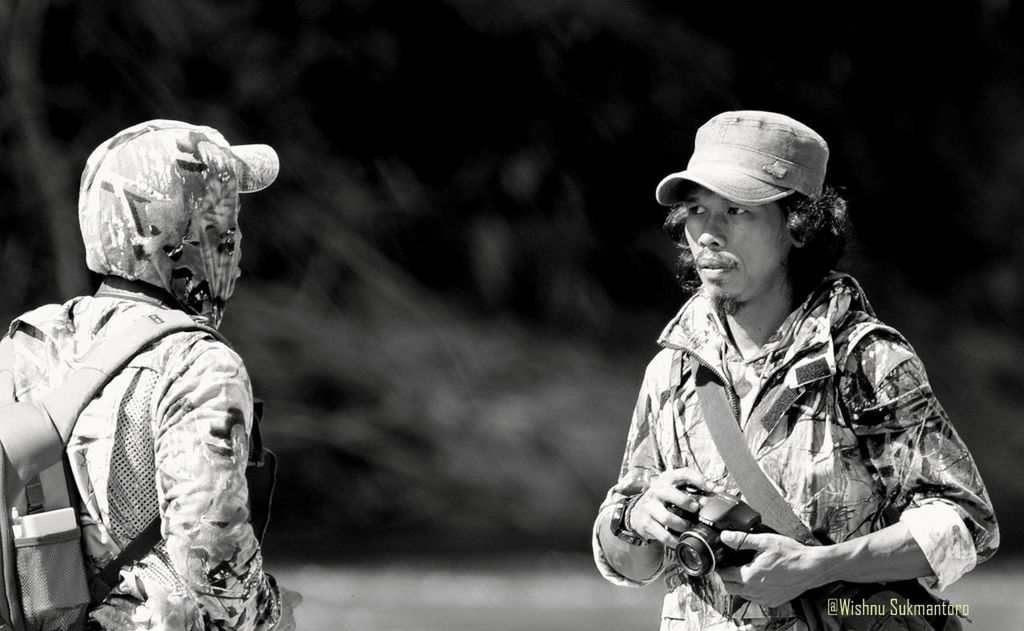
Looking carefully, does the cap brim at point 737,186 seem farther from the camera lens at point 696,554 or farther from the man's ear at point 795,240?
the camera lens at point 696,554

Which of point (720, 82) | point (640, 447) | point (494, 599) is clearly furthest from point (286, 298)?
point (640, 447)

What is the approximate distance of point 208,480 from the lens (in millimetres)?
1897

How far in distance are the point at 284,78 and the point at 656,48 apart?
1215 millimetres

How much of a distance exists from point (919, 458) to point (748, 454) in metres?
0.24

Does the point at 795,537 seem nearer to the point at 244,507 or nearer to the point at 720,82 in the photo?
the point at 244,507

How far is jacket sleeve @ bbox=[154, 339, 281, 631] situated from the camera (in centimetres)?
189

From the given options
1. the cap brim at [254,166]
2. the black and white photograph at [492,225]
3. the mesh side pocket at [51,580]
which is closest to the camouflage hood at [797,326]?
the cap brim at [254,166]

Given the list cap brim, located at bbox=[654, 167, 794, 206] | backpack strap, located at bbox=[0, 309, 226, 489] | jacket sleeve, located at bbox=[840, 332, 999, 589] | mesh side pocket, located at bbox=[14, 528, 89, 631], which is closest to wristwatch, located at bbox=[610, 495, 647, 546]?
jacket sleeve, located at bbox=[840, 332, 999, 589]

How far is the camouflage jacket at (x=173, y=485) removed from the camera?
190 centimetres

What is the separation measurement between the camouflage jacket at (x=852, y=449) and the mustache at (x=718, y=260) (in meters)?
0.13

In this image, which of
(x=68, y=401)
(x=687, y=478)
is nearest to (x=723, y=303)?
(x=687, y=478)

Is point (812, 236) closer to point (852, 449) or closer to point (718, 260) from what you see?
point (718, 260)

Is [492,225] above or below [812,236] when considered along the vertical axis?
above

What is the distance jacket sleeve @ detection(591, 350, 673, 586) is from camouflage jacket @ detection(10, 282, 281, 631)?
1.98 feet
